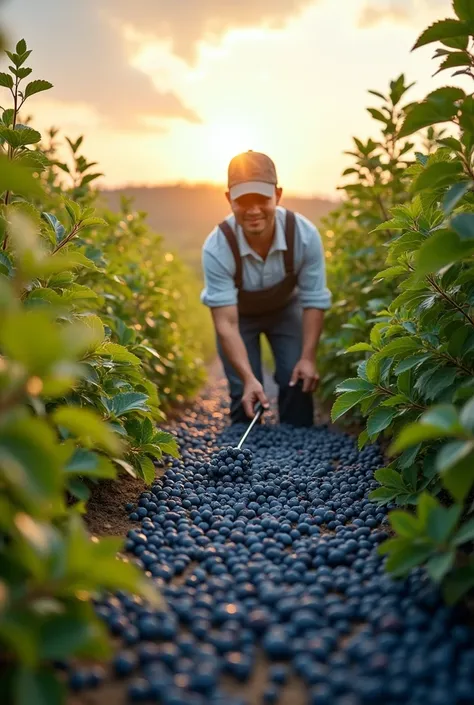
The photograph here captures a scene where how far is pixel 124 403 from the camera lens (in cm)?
263

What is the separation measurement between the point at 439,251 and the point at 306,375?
3164 mm

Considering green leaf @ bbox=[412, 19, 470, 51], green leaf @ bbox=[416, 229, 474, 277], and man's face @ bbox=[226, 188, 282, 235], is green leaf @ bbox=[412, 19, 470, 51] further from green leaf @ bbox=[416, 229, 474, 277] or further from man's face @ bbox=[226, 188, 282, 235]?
man's face @ bbox=[226, 188, 282, 235]

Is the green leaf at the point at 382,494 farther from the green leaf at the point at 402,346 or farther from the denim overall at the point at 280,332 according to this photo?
the denim overall at the point at 280,332

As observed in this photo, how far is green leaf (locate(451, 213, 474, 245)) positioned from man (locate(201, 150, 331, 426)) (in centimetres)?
283

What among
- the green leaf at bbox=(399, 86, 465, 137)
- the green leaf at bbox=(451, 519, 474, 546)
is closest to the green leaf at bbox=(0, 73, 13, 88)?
the green leaf at bbox=(399, 86, 465, 137)

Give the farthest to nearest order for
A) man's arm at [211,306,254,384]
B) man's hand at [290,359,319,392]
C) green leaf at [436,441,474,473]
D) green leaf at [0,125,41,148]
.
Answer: man's hand at [290,359,319,392], man's arm at [211,306,254,384], green leaf at [0,125,41,148], green leaf at [436,441,474,473]

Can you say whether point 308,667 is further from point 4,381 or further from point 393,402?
point 393,402

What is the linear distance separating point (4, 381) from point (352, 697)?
1.10m

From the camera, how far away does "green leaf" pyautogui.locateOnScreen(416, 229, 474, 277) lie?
6.00 ft

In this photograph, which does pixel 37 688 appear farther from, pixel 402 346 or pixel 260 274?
pixel 260 274

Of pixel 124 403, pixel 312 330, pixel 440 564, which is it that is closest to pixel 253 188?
pixel 312 330

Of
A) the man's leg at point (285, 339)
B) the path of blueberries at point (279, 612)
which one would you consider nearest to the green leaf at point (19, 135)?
the path of blueberries at point (279, 612)

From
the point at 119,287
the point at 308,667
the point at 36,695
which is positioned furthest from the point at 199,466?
the point at 36,695

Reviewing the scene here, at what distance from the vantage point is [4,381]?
50.2 inches
